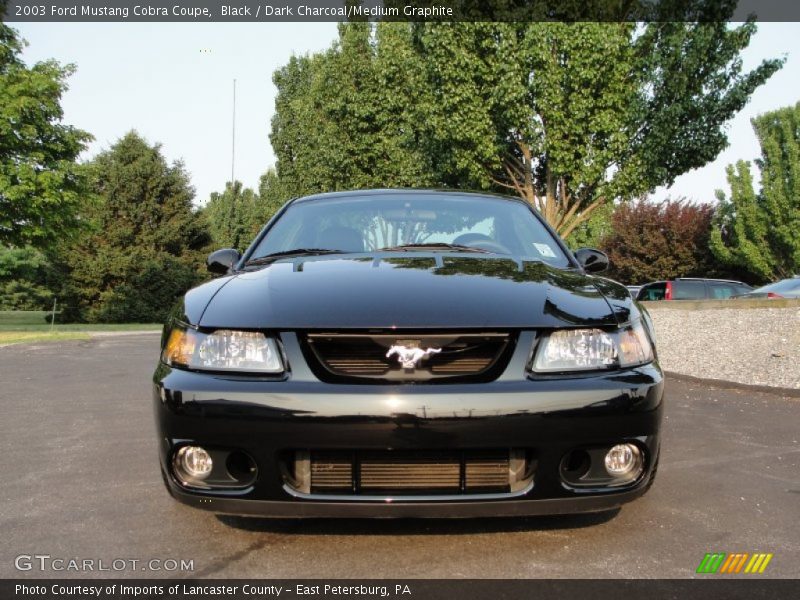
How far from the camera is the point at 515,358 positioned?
2639 millimetres

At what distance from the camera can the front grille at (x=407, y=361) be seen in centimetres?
259

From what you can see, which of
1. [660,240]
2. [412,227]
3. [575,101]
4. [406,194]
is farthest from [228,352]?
[660,240]

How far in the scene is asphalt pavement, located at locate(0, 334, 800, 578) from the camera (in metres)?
2.71

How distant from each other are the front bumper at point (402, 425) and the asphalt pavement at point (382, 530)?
0.88 ft

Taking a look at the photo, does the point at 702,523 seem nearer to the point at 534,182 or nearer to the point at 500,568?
the point at 500,568

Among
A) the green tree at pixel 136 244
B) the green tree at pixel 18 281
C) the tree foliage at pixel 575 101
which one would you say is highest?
the tree foliage at pixel 575 101

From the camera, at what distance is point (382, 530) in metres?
3.00

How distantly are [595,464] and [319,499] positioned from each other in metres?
0.93

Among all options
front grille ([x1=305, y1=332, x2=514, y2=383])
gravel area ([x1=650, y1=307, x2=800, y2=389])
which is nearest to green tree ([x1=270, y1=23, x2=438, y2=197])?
gravel area ([x1=650, y1=307, x2=800, y2=389])

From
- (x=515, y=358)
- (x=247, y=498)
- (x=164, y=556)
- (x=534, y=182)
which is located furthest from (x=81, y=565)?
(x=534, y=182)

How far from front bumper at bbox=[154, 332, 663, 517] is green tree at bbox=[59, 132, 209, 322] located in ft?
119

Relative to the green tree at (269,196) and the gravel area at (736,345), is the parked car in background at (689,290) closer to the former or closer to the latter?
the gravel area at (736,345)

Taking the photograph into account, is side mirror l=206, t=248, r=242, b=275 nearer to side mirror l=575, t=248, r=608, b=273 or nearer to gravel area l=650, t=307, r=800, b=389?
side mirror l=575, t=248, r=608, b=273

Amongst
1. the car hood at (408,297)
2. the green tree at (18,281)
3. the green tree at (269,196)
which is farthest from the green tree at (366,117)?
the green tree at (18,281)
